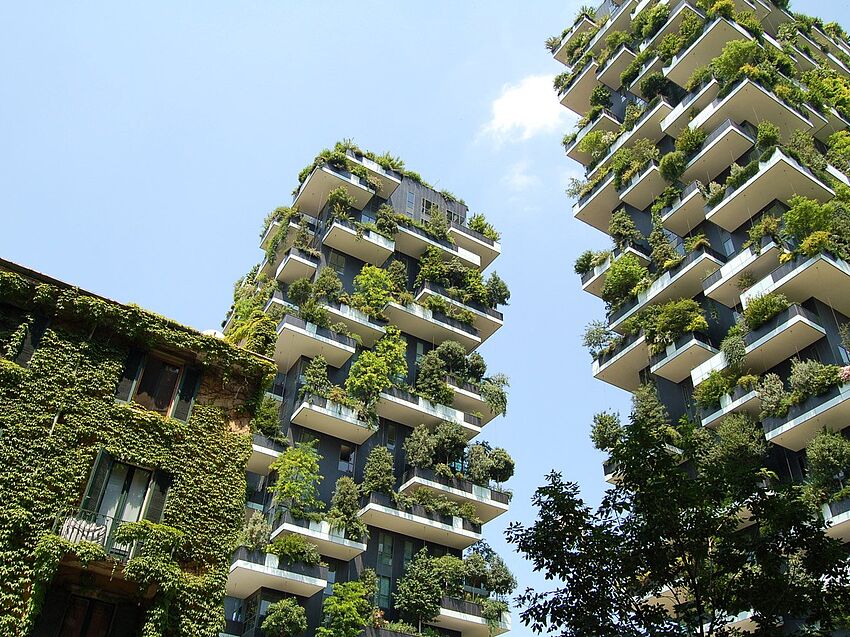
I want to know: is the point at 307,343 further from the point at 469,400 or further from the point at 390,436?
the point at 469,400

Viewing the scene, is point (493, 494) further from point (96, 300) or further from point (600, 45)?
point (600, 45)

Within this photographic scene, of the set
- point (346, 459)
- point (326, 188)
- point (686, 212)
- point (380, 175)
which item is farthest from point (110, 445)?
point (380, 175)

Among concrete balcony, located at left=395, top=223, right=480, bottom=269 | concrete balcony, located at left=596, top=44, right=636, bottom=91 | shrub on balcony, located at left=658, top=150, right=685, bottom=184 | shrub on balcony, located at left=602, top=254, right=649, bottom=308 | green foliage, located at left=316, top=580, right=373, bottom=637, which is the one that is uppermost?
concrete balcony, located at left=596, top=44, right=636, bottom=91

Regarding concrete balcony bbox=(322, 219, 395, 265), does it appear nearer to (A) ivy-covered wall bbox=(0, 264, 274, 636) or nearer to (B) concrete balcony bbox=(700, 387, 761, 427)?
(B) concrete balcony bbox=(700, 387, 761, 427)

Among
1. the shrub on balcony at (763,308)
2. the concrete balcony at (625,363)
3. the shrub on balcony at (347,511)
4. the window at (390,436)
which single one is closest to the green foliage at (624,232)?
the concrete balcony at (625,363)

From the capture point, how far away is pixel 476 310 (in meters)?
49.0

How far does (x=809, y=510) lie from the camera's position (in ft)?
51.7

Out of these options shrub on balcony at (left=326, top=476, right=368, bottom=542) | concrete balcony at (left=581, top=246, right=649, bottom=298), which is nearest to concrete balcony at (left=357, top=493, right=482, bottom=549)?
shrub on balcony at (left=326, top=476, right=368, bottom=542)

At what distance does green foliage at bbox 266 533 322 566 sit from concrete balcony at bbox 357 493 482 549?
3988 mm

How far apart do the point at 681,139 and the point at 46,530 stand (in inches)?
1356

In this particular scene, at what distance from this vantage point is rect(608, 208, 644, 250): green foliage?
41312mm

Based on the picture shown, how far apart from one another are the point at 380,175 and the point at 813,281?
27.3 meters

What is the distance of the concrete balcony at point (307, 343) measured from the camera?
40719 mm

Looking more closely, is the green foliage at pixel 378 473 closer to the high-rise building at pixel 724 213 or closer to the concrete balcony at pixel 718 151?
the high-rise building at pixel 724 213
